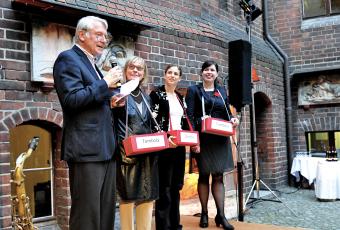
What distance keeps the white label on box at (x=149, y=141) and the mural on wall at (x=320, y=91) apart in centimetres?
689

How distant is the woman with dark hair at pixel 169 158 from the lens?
11.2ft

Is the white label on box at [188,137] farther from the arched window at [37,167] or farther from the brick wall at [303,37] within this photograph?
the brick wall at [303,37]

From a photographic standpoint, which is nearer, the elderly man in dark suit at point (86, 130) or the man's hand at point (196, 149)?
the elderly man in dark suit at point (86, 130)

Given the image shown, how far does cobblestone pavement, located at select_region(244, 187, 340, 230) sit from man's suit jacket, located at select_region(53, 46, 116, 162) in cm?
378

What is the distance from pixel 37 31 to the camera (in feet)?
13.1

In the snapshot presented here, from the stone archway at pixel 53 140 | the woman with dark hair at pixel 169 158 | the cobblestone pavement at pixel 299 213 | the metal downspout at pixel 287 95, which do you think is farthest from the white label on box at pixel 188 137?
the metal downspout at pixel 287 95

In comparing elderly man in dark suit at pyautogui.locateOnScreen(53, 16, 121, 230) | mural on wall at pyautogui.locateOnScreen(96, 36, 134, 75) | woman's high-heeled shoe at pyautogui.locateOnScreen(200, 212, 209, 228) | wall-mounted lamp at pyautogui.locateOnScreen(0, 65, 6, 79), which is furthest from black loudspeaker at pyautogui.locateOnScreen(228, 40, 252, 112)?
elderly man in dark suit at pyautogui.locateOnScreen(53, 16, 121, 230)

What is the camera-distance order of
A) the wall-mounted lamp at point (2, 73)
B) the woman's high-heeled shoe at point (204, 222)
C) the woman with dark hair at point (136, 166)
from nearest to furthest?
1. the woman with dark hair at point (136, 166)
2. the wall-mounted lamp at point (2, 73)
3. the woman's high-heeled shoe at point (204, 222)

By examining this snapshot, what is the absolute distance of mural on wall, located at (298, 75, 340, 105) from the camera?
8.81 meters

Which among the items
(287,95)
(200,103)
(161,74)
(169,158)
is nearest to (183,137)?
(169,158)

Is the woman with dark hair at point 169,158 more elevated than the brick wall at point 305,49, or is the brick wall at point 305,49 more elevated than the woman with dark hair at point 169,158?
the brick wall at point 305,49

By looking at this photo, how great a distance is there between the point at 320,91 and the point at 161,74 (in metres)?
4.78

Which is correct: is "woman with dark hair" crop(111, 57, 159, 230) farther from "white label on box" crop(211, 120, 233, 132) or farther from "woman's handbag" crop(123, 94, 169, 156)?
"white label on box" crop(211, 120, 233, 132)

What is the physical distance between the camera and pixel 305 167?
27.2 feet
